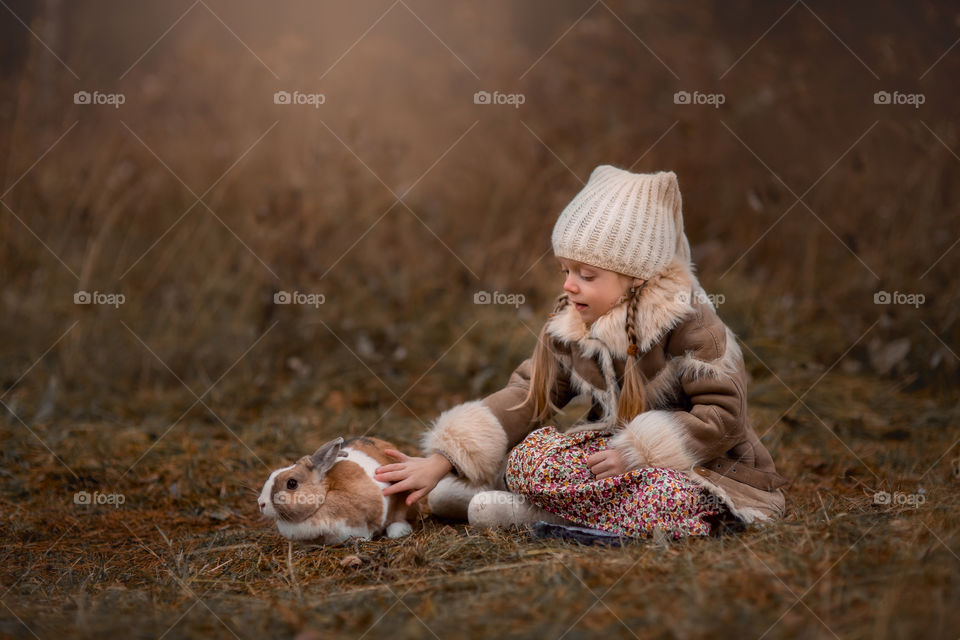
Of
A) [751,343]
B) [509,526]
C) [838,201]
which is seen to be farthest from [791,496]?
[838,201]

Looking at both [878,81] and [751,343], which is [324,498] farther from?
[878,81]

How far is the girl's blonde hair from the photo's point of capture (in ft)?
9.49

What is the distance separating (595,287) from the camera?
9.59 feet

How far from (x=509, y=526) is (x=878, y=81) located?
4.95 metres
